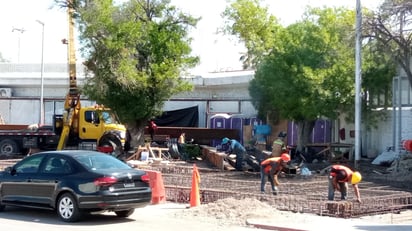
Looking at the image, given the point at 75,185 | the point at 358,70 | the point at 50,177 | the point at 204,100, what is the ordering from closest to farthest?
the point at 75,185
the point at 50,177
the point at 358,70
the point at 204,100

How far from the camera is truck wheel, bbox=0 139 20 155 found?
36.7 meters

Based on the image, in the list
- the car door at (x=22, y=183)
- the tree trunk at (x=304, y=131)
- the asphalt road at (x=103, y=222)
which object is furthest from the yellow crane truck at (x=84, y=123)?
the car door at (x=22, y=183)

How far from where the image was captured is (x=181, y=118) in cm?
4719

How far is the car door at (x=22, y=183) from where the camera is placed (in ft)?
45.5

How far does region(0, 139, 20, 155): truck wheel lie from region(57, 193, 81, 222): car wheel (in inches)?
969

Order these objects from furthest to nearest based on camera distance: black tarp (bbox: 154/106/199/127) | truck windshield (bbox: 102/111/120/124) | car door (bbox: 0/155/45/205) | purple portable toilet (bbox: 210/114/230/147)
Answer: black tarp (bbox: 154/106/199/127) < purple portable toilet (bbox: 210/114/230/147) < truck windshield (bbox: 102/111/120/124) < car door (bbox: 0/155/45/205)

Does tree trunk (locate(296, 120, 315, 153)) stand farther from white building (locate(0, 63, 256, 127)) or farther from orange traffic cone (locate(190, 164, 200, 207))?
orange traffic cone (locate(190, 164, 200, 207))

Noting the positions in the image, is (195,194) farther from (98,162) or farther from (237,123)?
(237,123)

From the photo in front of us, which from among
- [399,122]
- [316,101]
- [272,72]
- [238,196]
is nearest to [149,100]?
[272,72]

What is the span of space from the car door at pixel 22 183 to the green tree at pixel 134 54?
56.3 ft

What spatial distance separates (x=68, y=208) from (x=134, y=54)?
2003cm

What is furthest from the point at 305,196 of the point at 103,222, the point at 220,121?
the point at 220,121

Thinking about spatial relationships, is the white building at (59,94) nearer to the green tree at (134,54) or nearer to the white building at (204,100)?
the white building at (204,100)

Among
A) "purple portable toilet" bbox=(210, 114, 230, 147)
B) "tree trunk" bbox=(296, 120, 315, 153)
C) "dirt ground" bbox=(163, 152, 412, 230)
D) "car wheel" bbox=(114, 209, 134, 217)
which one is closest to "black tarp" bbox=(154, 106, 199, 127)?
"purple portable toilet" bbox=(210, 114, 230, 147)
